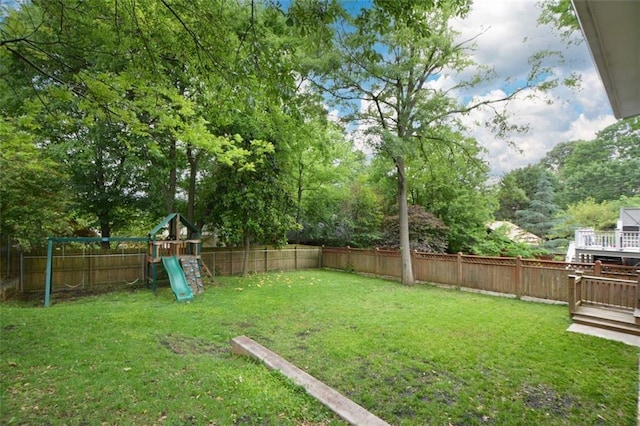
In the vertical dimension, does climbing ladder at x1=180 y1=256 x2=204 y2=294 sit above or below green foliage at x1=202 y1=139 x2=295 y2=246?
below

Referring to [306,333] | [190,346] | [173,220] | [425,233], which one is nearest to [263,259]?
Answer: [173,220]

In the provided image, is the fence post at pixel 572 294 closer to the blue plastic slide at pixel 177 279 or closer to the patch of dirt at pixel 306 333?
the patch of dirt at pixel 306 333

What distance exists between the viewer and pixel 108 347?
4.23 metres

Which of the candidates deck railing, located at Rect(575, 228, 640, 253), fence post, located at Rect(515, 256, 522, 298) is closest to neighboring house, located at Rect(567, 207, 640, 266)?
deck railing, located at Rect(575, 228, 640, 253)

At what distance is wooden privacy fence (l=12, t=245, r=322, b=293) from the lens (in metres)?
8.52

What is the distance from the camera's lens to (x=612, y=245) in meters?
12.5

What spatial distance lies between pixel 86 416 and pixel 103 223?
10.5 m

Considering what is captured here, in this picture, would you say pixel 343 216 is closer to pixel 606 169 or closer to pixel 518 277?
pixel 518 277

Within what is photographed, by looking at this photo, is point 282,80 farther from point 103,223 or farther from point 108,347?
point 103,223

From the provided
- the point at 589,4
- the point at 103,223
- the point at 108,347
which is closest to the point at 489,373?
the point at 589,4

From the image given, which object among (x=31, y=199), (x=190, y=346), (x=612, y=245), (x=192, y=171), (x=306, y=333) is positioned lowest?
(x=306, y=333)

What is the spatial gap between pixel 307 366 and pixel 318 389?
3.27 ft

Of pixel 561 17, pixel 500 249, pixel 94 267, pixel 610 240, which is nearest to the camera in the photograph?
pixel 561 17

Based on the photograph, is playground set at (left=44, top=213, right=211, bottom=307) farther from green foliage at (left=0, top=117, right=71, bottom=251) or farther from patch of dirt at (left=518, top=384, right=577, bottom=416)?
patch of dirt at (left=518, top=384, right=577, bottom=416)
